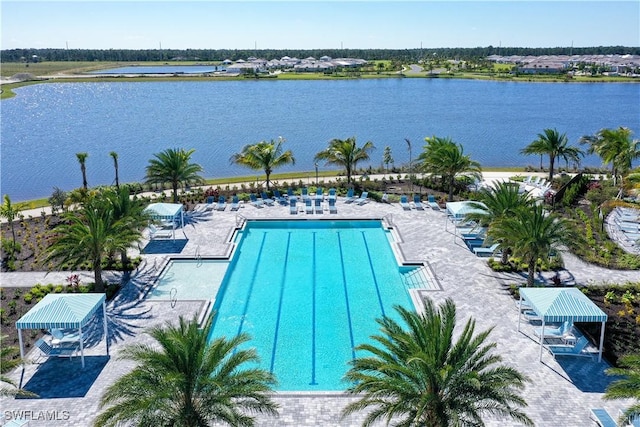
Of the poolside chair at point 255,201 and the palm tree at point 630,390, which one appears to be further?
the poolside chair at point 255,201

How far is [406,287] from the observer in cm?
2055

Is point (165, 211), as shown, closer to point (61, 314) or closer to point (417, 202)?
point (61, 314)

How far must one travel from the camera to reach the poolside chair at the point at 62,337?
15.8m

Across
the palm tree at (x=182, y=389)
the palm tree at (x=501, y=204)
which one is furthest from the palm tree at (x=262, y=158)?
the palm tree at (x=182, y=389)

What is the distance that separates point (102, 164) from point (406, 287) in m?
33.1

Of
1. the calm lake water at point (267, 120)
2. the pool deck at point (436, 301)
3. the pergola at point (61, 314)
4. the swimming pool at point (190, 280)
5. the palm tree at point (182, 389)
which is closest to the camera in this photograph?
the palm tree at point (182, 389)

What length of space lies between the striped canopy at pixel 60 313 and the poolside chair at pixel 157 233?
899 cm

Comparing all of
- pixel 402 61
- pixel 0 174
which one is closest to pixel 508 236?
pixel 0 174

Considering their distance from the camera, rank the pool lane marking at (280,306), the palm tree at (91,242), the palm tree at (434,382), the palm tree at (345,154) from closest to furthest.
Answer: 1. the palm tree at (434,382)
2. the pool lane marking at (280,306)
3. the palm tree at (91,242)
4. the palm tree at (345,154)

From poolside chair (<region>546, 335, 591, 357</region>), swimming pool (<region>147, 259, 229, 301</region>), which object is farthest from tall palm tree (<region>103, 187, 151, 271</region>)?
poolside chair (<region>546, 335, 591, 357</region>)

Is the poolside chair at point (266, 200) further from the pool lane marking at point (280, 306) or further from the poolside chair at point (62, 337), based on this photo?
the poolside chair at point (62, 337)

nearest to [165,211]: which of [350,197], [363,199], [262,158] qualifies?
[262,158]

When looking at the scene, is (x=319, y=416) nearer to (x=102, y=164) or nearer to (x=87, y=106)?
(x=102, y=164)

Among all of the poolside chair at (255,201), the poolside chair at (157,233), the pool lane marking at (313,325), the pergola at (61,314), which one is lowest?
the pool lane marking at (313,325)
